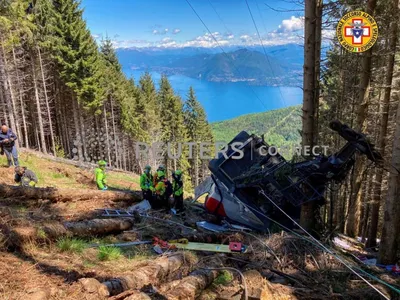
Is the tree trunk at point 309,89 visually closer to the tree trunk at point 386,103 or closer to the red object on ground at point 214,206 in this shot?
the red object on ground at point 214,206

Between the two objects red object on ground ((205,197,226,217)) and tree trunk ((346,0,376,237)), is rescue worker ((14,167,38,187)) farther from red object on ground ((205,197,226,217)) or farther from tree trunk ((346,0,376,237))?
tree trunk ((346,0,376,237))

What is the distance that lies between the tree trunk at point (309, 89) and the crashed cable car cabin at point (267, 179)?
0.40m

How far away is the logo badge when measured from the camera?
1012 centimetres

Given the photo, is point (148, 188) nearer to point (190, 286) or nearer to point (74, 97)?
point (190, 286)

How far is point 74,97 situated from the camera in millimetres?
35406

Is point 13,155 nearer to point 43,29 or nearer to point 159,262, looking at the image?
point 159,262

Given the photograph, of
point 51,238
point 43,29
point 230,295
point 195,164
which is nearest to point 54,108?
point 43,29

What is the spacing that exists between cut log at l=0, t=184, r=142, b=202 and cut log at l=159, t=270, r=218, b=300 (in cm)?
608

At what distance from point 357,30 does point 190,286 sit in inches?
407

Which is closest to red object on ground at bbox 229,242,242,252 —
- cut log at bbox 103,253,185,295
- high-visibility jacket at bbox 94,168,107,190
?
cut log at bbox 103,253,185,295

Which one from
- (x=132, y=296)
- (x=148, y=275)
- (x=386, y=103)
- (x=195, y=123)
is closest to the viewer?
(x=132, y=296)

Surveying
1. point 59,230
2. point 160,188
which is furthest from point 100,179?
point 59,230

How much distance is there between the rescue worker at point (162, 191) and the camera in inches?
424

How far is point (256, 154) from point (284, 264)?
4.97 metres
